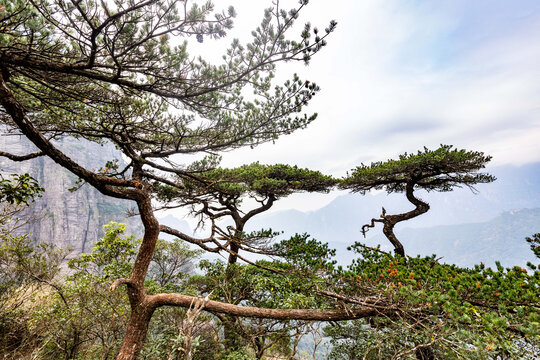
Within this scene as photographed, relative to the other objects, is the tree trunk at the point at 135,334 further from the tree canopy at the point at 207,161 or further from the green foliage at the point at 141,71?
the green foliage at the point at 141,71

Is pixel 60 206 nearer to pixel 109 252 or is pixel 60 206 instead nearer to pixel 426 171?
pixel 109 252

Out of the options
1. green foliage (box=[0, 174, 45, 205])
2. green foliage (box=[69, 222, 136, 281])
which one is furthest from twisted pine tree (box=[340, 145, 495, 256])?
green foliage (box=[69, 222, 136, 281])

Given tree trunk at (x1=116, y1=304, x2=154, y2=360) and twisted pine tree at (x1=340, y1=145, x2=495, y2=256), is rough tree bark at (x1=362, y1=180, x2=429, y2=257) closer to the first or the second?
twisted pine tree at (x1=340, y1=145, x2=495, y2=256)

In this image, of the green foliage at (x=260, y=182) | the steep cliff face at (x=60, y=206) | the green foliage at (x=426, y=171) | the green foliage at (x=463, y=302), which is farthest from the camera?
the steep cliff face at (x=60, y=206)

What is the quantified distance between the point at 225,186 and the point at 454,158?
6.29 metres

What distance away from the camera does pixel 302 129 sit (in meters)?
4.63

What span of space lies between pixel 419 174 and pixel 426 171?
0.20m

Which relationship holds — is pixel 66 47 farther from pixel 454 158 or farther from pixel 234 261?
pixel 454 158

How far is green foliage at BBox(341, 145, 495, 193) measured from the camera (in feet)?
18.9

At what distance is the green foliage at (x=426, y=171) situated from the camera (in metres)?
5.76

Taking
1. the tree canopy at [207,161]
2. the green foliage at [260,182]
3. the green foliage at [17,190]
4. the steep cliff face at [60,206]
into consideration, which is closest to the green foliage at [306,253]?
the tree canopy at [207,161]

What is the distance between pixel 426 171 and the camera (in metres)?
6.44

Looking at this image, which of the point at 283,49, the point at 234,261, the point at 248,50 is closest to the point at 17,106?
the point at 248,50

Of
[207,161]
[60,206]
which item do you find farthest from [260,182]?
[60,206]
